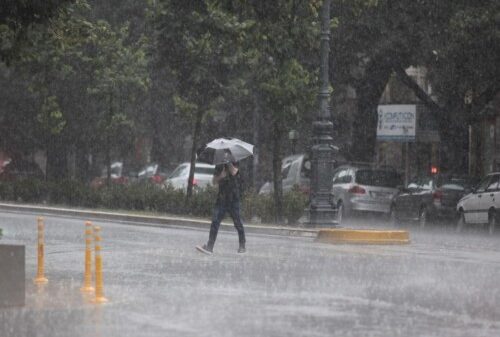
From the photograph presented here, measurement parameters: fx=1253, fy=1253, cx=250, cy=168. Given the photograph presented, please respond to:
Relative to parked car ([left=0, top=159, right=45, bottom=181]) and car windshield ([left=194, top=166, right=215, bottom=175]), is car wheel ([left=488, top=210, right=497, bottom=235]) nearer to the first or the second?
car windshield ([left=194, top=166, right=215, bottom=175])

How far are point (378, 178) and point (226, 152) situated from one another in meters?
16.0

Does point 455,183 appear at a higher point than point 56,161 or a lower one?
lower

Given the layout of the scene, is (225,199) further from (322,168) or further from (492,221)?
(492,221)

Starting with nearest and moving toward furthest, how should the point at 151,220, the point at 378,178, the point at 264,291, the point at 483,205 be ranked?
the point at 264,291
the point at 483,205
the point at 151,220
the point at 378,178

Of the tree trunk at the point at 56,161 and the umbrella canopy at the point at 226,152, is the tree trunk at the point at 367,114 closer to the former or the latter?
the tree trunk at the point at 56,161

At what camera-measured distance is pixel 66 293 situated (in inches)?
582

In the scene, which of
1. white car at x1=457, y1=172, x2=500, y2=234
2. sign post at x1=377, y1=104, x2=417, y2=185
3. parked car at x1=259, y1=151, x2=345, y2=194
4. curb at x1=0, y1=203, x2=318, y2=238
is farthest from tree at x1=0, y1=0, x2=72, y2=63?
sign post at x1=377, y1=104, x2=417, y2=185

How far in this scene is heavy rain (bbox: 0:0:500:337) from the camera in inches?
538

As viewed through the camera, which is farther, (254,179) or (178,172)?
(254,179)

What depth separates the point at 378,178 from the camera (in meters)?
36.4

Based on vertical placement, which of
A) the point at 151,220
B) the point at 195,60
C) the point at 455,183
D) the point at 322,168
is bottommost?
the point at 151,220

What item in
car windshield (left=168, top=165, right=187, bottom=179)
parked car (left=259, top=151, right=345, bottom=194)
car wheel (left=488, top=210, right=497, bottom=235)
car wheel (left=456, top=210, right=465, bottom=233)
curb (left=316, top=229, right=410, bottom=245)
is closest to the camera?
curb (left=316, top=229, right=410, bottom=245)

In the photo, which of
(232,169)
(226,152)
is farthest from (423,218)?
(232,169)

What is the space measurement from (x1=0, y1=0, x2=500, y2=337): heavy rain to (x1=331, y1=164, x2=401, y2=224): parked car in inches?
2.5
